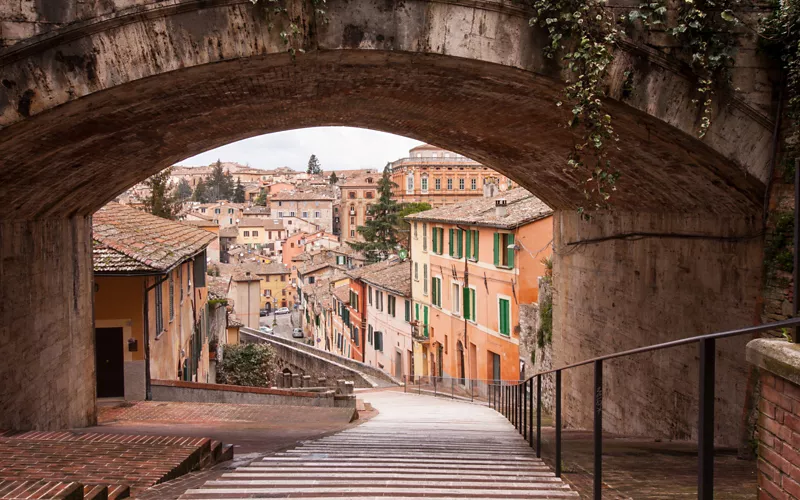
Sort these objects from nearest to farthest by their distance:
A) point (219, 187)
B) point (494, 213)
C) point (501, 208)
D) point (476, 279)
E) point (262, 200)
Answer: point (501, 208)
point (494, 213)
point (476, 279)
point (262, 200)
point (219, 187)

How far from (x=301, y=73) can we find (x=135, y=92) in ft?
4.97

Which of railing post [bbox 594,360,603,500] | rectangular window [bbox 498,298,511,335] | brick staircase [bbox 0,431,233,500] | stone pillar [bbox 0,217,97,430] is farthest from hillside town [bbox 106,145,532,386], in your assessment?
railing post [bbox 594,360,603,500]

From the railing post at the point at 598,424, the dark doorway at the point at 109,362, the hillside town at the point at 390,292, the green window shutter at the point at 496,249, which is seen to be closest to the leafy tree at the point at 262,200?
the hillside town at the point at 390,292

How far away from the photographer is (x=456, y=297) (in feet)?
94.8

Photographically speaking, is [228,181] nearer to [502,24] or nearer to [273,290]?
[273,290]

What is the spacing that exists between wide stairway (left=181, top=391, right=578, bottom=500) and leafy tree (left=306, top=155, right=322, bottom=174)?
506ft

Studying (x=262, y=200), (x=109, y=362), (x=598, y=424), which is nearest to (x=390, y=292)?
(x=109, y=362)

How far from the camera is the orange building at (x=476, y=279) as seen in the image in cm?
2341

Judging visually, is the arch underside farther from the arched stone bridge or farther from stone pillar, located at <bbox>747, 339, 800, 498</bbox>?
stone pillar, located at <bbox>747, 339, 800, 498</bbox>

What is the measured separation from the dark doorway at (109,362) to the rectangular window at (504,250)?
1335 cm

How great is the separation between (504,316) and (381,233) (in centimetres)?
2986

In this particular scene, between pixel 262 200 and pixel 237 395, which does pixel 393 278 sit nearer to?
pixel 237 395

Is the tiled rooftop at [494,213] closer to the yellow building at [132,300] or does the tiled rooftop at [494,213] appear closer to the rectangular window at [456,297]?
the rectangular window at [456,297]

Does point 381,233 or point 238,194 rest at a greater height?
point 238,194
